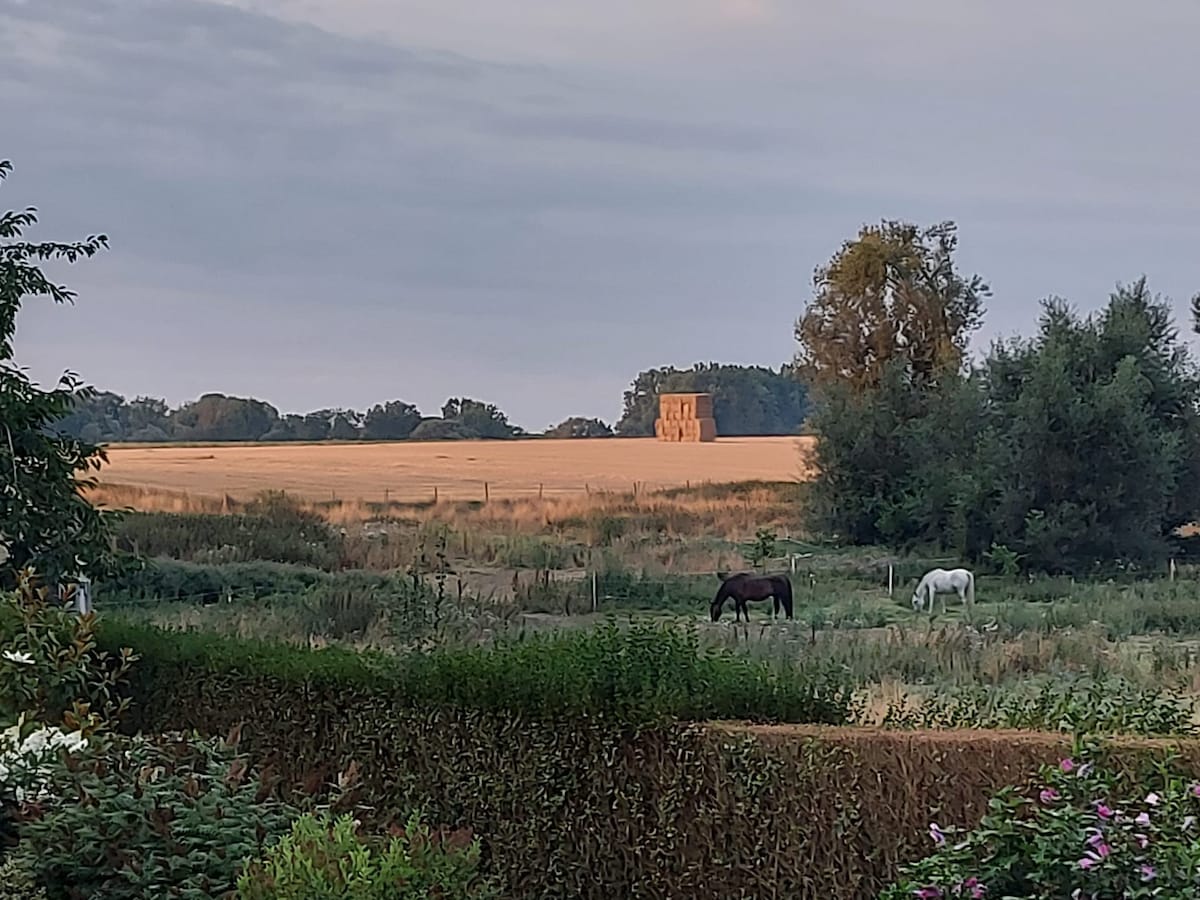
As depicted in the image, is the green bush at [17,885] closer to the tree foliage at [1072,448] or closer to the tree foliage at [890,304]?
the tree foliage at [1072,448]

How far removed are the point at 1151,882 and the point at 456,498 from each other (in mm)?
31798

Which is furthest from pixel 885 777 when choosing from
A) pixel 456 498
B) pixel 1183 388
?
pixel 456 498

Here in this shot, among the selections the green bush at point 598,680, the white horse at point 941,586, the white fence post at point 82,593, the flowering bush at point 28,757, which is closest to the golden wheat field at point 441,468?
the white horse at point 941,586

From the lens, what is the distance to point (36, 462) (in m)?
8.93

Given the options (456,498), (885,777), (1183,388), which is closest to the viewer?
(885,777)

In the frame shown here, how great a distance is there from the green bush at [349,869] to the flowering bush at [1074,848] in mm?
1239

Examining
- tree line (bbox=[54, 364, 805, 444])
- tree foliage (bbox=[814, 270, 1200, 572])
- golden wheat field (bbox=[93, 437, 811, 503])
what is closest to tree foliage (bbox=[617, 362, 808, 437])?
tree line (bbox=[54, 364, 805, 444])

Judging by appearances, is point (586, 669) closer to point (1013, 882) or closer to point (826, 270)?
point (1013, 882)

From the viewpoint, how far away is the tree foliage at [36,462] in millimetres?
8633

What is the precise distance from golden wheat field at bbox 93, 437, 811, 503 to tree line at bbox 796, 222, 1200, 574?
6.14 feet

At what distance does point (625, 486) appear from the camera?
1548 inches

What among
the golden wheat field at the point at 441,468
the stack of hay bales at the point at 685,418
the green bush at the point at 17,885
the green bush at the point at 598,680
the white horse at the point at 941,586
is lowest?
the white horse at the point at 941,586

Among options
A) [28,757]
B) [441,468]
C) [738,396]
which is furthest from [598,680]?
[738,396]

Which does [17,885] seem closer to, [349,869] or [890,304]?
[349,869]
